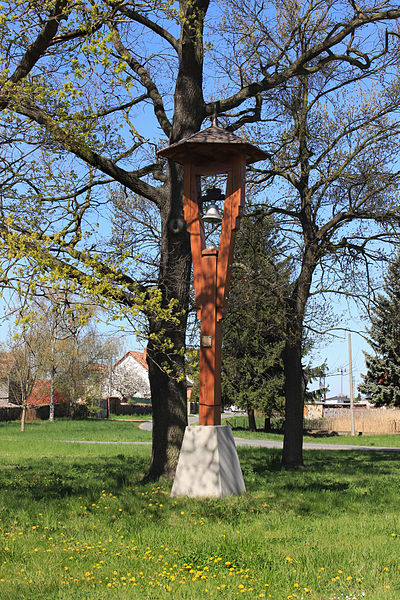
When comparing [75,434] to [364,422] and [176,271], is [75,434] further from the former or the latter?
[176,271]

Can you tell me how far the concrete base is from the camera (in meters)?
8.98

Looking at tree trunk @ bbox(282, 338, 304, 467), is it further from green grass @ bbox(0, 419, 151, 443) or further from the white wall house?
the white wall house

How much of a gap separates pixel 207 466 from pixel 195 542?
265cm

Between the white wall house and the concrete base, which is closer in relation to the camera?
the concrete base

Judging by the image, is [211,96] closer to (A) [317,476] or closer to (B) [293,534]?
(A) [317,476]

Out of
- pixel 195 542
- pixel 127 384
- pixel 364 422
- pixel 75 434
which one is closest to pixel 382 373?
pixel 364 422

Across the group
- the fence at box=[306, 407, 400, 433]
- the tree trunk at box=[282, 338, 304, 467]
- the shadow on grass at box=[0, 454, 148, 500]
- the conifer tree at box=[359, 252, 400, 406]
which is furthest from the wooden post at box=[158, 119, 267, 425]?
the fence at box=[306, 407, 400, 433]

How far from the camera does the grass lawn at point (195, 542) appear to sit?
5.03 metres

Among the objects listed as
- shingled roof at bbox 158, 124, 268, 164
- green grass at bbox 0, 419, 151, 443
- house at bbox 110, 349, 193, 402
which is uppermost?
shingled roof at bbox 158, 124, 268, 164

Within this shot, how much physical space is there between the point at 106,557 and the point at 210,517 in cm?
207

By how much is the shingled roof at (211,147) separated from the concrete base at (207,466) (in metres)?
4.31

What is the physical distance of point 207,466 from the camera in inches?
357

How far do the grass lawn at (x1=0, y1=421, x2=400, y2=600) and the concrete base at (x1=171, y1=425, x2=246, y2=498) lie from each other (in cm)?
31

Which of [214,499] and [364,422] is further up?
[214,499]
